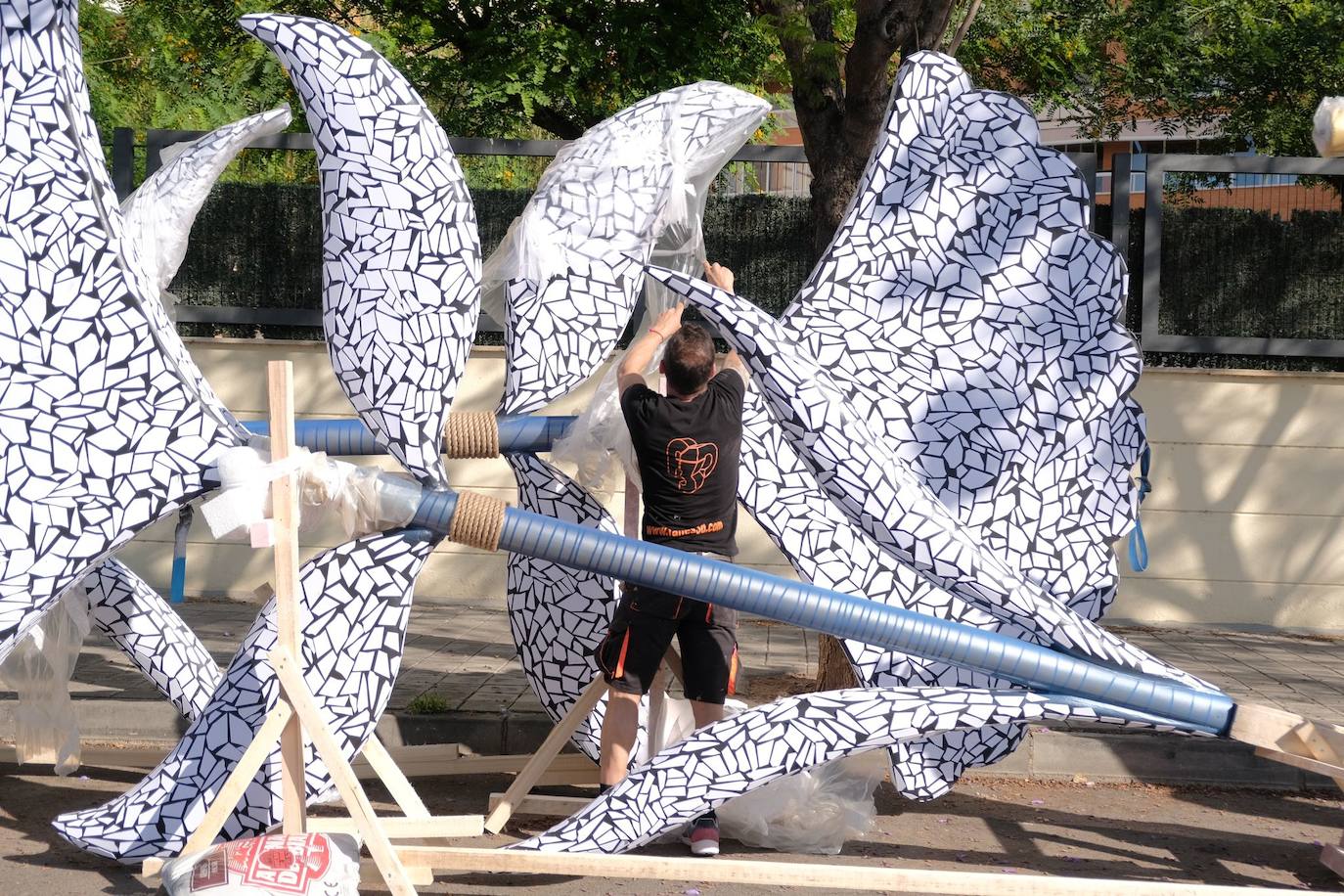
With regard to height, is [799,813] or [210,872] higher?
[210,872]

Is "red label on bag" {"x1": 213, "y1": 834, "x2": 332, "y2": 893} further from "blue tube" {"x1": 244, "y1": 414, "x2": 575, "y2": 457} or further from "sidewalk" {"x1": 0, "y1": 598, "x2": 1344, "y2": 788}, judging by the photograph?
"sidewalk" {"x1": 0, "y1": 598, "x2": 1344, "y2": 788}

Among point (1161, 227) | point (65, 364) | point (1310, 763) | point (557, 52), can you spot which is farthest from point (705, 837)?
point (557, 52)

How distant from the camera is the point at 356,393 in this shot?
3.23 metres

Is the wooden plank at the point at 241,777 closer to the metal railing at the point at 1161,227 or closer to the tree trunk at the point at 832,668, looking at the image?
the tree trunk at the point at 832,668

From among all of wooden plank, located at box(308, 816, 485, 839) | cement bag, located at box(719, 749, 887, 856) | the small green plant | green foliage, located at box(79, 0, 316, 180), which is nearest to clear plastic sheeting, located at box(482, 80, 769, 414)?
wooden plank, located at box(308, 816, 485, 839)

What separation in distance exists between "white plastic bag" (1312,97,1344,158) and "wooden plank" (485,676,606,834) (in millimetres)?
2444

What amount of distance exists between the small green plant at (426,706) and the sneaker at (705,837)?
1605 millimetres

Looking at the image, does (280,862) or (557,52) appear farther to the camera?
(557,52)

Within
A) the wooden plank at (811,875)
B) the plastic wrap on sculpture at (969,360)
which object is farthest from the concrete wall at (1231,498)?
the wooden plank at (811,875)

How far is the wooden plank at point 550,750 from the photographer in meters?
4.03

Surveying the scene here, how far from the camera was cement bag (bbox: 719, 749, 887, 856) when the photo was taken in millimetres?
4086

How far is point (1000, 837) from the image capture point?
434 cm

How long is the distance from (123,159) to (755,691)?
5.26 metres

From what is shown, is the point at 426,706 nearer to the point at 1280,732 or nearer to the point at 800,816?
the point at 800,816
